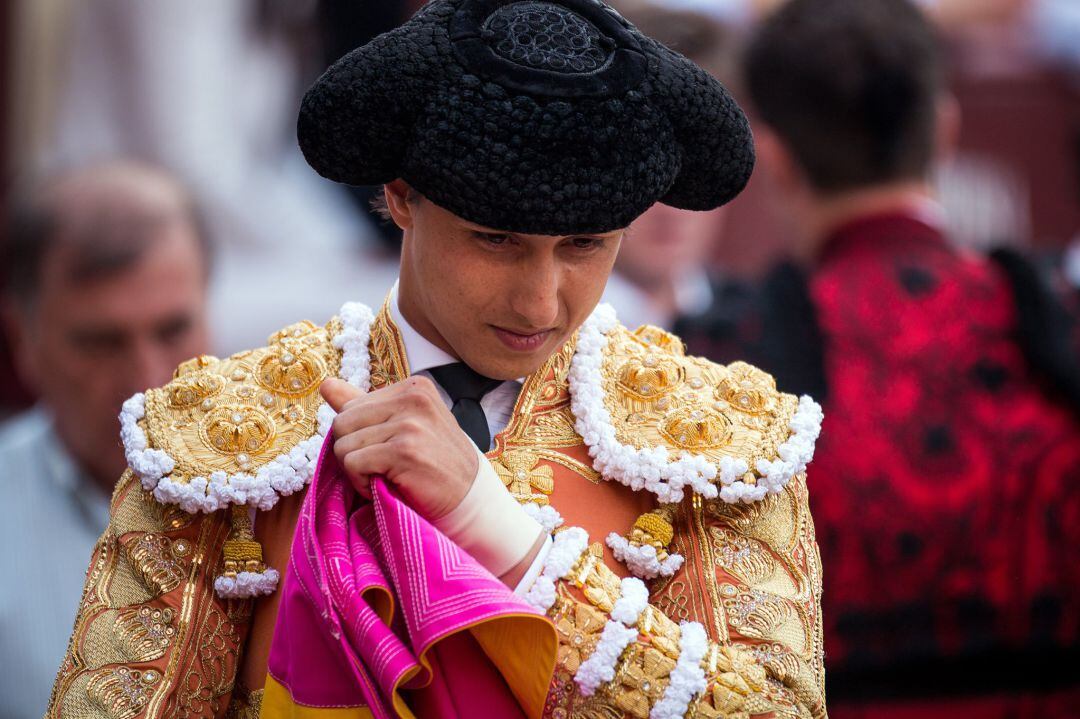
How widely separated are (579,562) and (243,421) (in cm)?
51

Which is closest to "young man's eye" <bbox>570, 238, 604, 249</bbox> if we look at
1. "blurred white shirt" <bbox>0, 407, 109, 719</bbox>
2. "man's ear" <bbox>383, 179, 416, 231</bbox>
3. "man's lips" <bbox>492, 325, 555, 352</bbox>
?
"man's lips" <bbox>492, 325, 555, 352</bbox>

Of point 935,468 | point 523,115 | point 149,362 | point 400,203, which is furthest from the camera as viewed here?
point 149,362

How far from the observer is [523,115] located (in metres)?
1.88

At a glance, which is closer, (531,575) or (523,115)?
(523,115)

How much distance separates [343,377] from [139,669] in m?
0.49

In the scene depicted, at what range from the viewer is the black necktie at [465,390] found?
85.4 inches

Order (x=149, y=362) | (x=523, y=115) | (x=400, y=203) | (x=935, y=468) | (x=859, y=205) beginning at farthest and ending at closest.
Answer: (x=859, y=205)
(x=149, y=362)
(x=935, y=468)
(x=400, y=203)
(x=523, y=115)

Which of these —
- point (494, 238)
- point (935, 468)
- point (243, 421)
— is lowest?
point (935, 468)

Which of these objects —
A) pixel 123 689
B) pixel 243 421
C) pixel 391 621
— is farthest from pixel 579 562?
pixel 123 689

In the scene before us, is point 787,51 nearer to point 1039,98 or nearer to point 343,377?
point 343,377

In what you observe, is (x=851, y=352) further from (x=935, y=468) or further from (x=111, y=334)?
(x=111, y=334)

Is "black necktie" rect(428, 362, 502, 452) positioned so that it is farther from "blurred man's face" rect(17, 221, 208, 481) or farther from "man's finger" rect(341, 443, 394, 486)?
"blurred man's face" rect(17, 221, 208, 481)

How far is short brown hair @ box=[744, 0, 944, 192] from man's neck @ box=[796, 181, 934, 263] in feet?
0.09

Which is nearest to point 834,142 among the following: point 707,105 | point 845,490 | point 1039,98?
point 845,490
